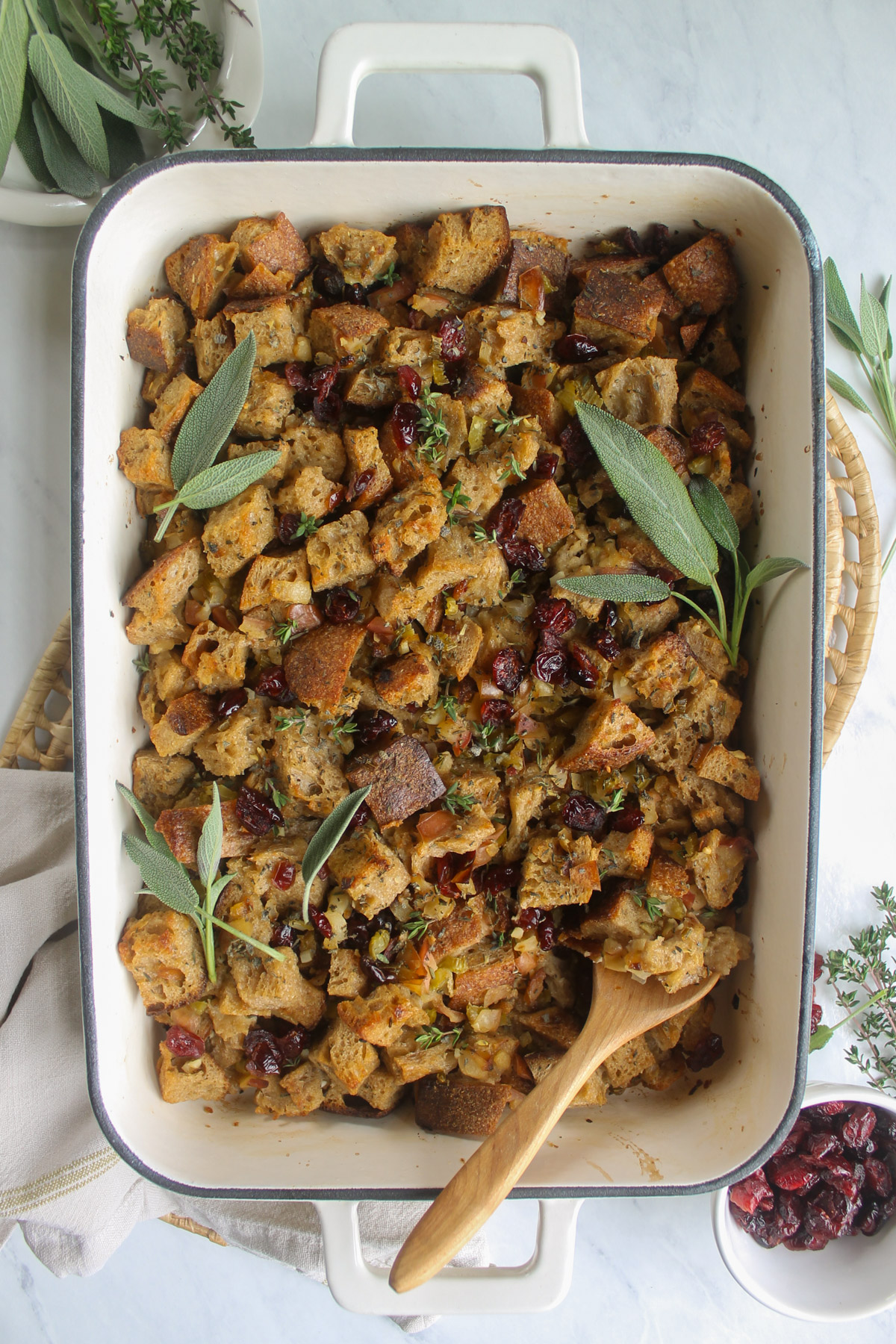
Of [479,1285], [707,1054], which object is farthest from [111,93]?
[479,1285]

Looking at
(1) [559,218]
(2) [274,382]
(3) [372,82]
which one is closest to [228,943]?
(2) [274,382]

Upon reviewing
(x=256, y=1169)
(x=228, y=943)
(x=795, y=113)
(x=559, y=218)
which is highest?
(x=795, y=113)

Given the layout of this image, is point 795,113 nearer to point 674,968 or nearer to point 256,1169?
point 674,968

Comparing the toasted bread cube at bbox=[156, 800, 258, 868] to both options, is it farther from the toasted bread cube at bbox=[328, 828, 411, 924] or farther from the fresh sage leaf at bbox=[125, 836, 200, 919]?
the toasted bread cube at bbox=[328, 828, 411, 924]

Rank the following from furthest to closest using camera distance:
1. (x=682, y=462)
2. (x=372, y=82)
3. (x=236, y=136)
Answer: (x=372, y=82)
(x=236, y=136)
(x=682, y=462)

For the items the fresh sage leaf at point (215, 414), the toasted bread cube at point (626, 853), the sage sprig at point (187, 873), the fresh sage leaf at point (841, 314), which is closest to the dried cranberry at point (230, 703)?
the sage sprig at point (187, 873)

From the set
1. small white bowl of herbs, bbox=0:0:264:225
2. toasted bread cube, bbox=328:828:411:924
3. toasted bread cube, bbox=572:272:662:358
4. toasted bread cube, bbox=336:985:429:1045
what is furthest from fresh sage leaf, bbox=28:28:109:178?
toasted bread cube, bbox=336:985:429:1045

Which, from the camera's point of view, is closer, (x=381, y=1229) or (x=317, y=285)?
(x=317, y=285)

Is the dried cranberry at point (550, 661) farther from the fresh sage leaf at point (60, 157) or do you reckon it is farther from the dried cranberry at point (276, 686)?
the fresh sage leaf at point (60, 157)
